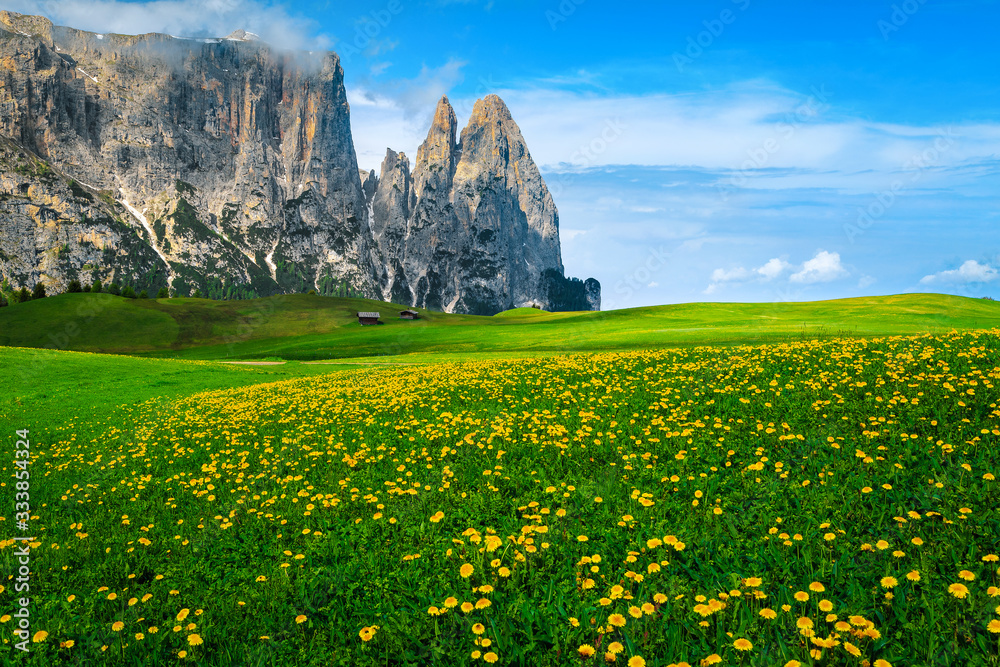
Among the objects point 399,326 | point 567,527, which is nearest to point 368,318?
point 399,326

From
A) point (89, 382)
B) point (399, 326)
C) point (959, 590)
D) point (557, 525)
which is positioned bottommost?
point (89, 382)

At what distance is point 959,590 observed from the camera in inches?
211

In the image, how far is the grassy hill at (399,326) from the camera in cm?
5344

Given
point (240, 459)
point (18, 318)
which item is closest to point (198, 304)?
point (18, 318)

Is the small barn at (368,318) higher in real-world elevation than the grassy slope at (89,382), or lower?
higher

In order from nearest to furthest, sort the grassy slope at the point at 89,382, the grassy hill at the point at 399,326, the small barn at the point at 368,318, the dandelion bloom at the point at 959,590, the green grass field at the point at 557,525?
the dandelion bloom at the point at 959,590 → the green grass field at the point at 557,525 → the grassy slope at the point at 89,382 → the grassy hill at the point at 399,326 → the small barn at the point at 368,318

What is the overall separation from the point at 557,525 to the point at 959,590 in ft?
15.5

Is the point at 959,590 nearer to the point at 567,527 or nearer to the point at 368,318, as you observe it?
the point at 567,527

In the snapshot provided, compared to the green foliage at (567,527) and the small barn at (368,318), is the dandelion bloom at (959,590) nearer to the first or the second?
the green foliage at (567,527)

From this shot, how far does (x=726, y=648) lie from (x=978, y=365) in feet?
45.7

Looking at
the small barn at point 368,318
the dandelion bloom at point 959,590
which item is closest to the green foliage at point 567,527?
the dandelion bloom at point 959,590

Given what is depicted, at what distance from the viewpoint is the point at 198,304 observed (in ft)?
477

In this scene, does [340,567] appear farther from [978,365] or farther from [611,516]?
[978,365]

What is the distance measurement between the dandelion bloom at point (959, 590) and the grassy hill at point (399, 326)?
35256 mm
